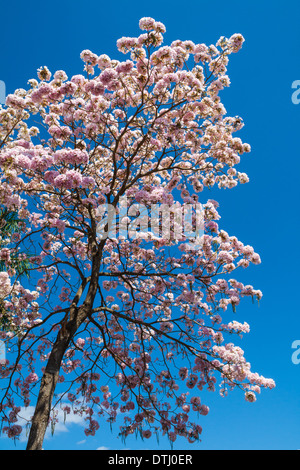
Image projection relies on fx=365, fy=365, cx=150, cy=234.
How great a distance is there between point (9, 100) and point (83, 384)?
255 inches

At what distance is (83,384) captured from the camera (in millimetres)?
8469

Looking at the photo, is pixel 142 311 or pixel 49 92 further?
pixel 142 311

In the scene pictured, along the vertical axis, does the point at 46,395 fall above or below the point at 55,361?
→ below

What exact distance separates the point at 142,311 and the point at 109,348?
1.37 metres

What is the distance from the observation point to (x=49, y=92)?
23.3 feet

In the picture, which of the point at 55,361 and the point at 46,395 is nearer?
the point at 46,395

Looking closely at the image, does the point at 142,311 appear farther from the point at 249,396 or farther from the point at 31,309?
the point at 249,396

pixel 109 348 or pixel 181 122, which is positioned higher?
pixel 181 122

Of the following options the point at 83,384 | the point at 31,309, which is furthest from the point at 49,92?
the point at 83,384
